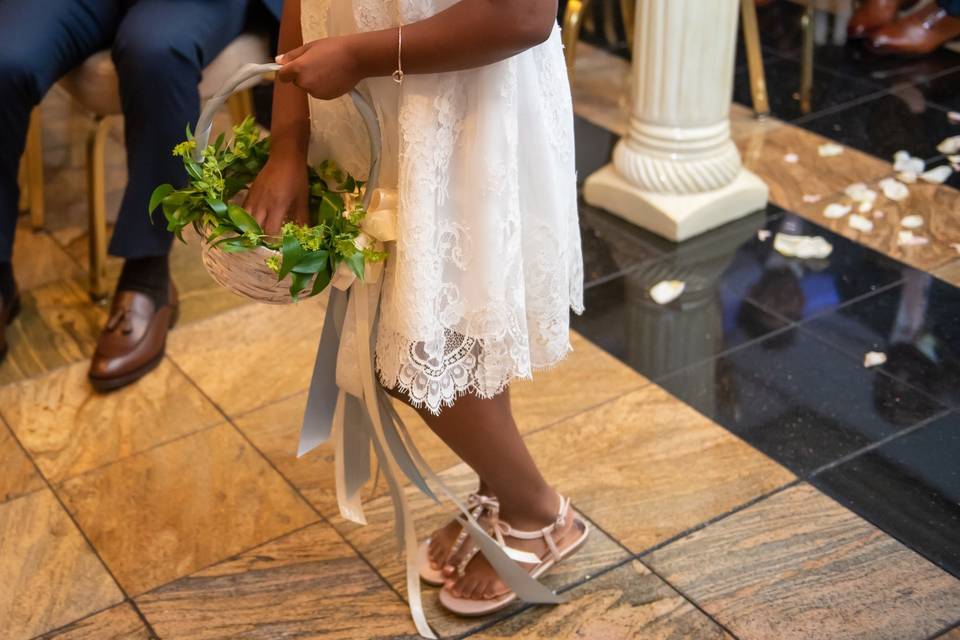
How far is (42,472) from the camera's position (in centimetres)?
206

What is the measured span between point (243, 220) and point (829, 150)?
2066mm

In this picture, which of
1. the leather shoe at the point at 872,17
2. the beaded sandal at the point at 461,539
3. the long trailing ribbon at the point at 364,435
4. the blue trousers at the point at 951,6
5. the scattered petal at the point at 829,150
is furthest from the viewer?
the leather shoe at the point at 872,17

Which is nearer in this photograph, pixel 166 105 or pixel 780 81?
pixel 166 105

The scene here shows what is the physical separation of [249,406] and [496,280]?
962 mm

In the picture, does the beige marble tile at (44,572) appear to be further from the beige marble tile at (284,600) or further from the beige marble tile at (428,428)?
the beige marble tile at (428,428)

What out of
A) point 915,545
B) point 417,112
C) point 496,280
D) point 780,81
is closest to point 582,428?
point 915,545

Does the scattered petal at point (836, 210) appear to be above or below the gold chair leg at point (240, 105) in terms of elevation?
below

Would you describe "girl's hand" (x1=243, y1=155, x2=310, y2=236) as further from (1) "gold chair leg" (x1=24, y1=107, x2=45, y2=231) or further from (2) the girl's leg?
(1) "gold chair leg" (x1=24, y1=107, x2=45, y2=231)

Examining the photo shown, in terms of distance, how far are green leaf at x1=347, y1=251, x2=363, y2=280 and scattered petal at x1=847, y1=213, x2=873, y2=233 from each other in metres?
1.65

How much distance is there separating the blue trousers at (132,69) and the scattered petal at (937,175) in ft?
5.45

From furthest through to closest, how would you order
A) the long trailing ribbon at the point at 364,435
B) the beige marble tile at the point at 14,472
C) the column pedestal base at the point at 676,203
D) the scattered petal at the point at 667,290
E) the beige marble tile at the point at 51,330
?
the column pedestal base at the point at 676,203 → the scattered petal at the point at 667,290 → the beige marble tile at the point at 51,330 → the beige marble tile at the point at 14,472 → the long trailing ribbon at the point at 364,435

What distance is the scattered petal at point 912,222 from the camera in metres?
2.68

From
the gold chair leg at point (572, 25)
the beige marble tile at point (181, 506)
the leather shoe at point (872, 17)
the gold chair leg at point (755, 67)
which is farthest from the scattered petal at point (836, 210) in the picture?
the beige marble tile at point (181, 506)

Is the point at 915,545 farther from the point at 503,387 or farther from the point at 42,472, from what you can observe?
the point at 42,472
